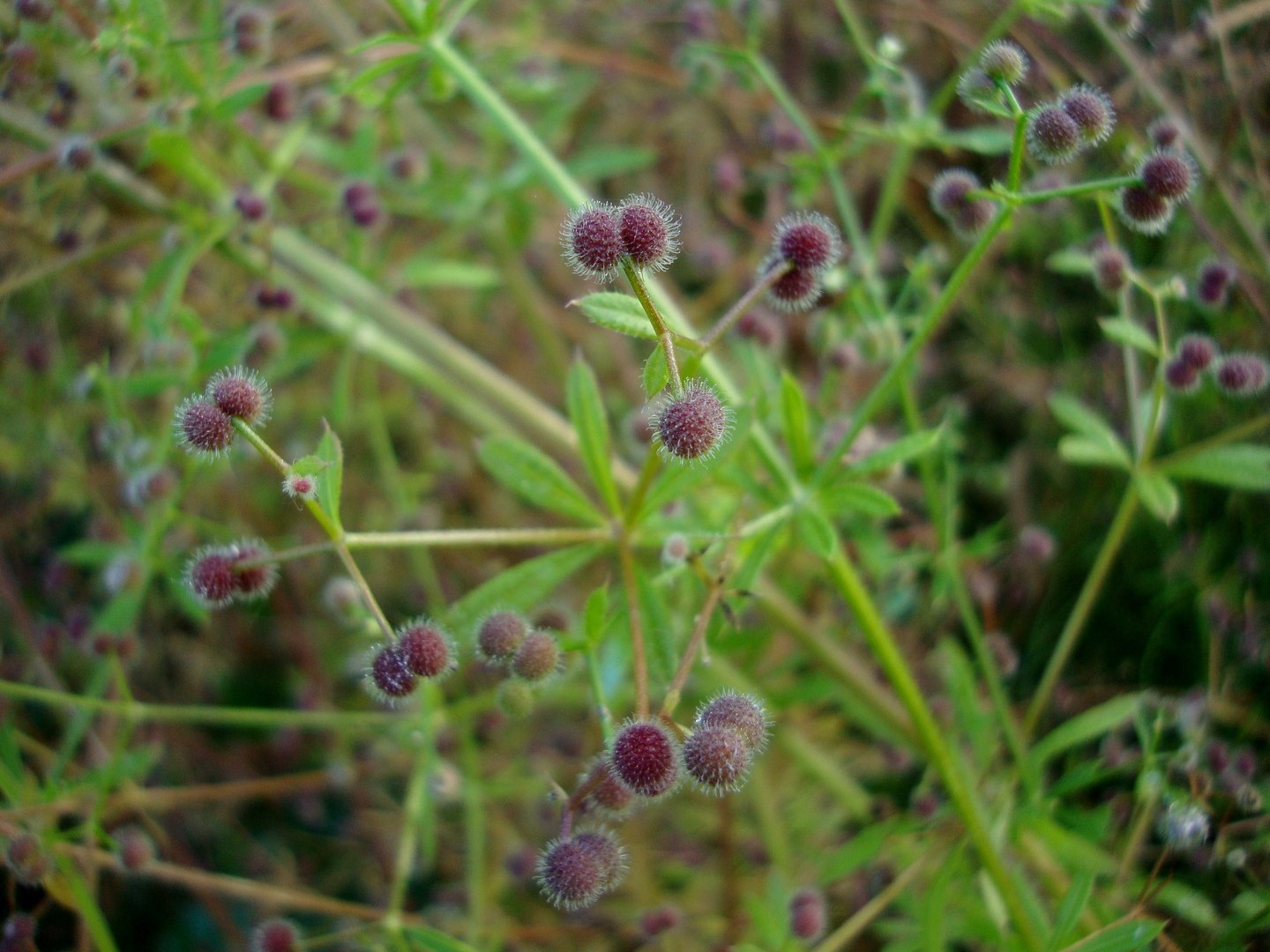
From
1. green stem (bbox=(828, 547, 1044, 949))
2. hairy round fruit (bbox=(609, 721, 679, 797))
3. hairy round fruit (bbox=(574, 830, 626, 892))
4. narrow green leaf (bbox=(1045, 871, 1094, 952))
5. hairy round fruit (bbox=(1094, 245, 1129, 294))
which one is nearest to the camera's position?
hairy round fruit (bbox=(609, 721, 679, 797))

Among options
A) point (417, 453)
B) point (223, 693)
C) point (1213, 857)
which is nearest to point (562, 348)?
point (417, 453)

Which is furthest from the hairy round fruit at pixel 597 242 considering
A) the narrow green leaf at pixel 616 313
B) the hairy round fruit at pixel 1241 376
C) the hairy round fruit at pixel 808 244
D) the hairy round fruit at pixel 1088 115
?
the hairy round fruit at pixel 1241 376

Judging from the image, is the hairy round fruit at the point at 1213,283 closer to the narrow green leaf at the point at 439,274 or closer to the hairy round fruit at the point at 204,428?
the narrow green leaf at the point at 439,274

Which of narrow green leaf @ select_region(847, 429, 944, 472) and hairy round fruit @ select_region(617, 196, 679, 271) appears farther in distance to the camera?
narrow green leaf @ select_region(847, 429, 944, 472)

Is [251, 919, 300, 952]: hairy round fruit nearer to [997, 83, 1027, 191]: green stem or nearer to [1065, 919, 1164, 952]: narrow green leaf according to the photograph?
[1065, 919, 1164, 952]: narrow green leaf

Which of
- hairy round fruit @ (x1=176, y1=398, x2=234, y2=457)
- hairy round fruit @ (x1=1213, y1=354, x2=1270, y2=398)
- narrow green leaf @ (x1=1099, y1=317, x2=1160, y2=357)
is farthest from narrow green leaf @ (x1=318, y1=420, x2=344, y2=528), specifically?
hairy round fruit @ (x1=1213, y1=354, x2=1270, y2=398)

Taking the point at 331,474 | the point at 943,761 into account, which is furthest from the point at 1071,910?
the point at 331,474

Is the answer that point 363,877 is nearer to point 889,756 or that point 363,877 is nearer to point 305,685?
point 305,685
